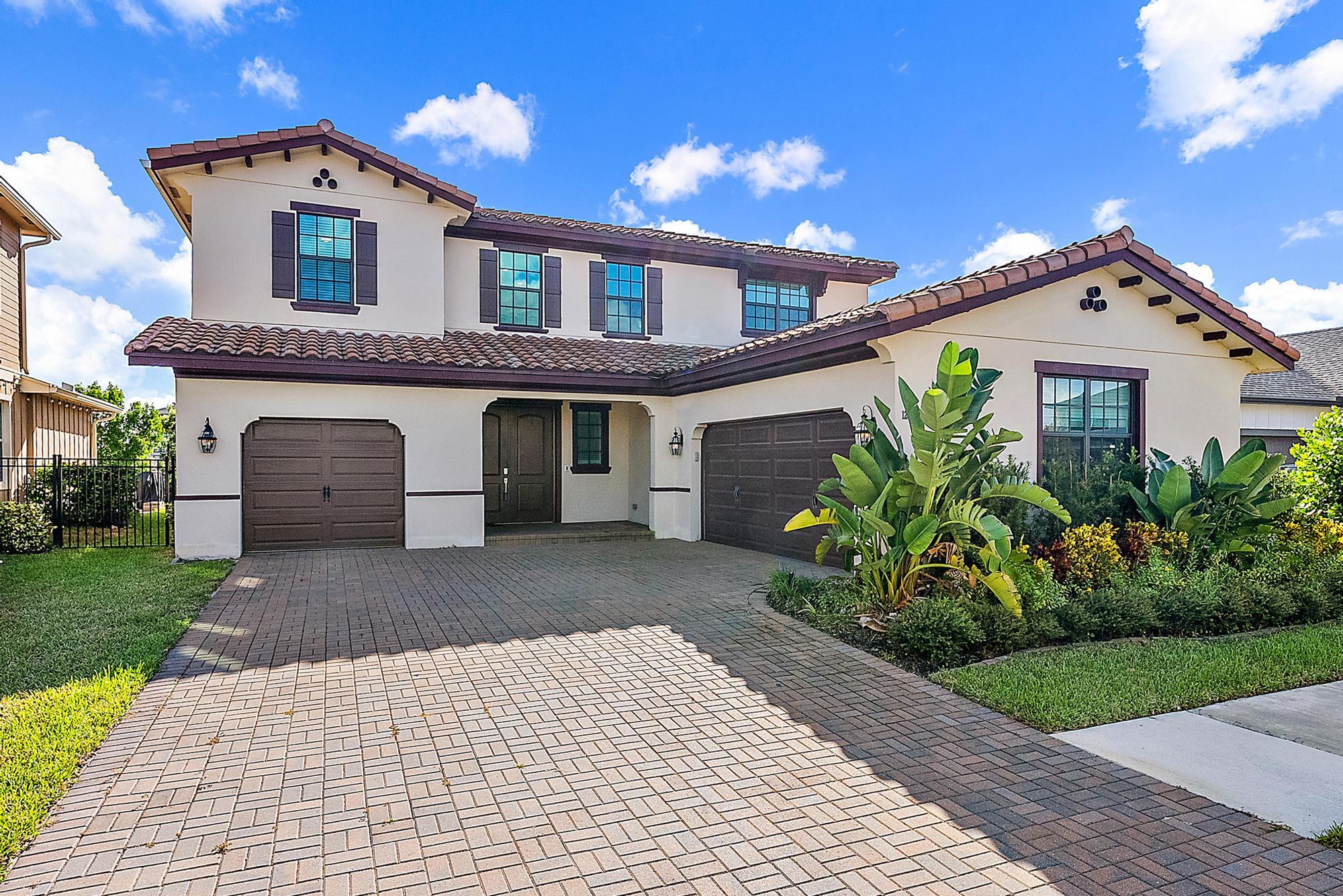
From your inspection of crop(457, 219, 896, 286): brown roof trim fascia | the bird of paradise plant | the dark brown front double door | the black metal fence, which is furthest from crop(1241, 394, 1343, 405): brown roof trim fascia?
the black metal fence

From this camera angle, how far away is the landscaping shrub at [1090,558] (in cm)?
799

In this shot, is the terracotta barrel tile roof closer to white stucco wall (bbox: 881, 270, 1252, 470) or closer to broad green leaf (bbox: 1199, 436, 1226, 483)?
white stucco wall (bbox: 881, 270, 1252, 470)

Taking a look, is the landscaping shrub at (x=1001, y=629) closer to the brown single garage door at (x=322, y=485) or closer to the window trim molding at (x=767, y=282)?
the brown single garage door at (x=322, y=485)

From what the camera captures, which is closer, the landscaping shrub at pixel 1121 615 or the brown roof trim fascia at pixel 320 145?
the landscaping shrub at pixel 1121 615

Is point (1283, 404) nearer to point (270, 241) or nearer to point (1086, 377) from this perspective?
point (1086, 377)

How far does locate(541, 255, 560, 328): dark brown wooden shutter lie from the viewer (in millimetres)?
15914

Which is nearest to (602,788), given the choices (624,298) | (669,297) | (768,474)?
(768,474)

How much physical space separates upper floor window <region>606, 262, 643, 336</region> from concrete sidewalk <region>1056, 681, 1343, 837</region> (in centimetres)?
1305

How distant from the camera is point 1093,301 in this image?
10.5 m

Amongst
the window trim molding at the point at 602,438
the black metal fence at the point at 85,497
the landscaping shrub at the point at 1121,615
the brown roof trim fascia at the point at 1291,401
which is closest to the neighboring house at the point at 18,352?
the black metal fence at the point at 85,497

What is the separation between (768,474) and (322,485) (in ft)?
25.3

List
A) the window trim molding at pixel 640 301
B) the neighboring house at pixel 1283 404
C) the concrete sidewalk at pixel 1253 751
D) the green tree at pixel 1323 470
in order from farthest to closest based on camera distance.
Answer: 1. the neighboring house at pixel 1283 404
2. the window trim molding at pixel 640 301
3. the green tree at pixel 1323 470
4. the concrete sidewalk at pixel 1253 751

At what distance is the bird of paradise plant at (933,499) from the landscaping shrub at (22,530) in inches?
529

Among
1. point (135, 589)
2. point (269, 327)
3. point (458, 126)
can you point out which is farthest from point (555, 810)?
point (458, 126)
